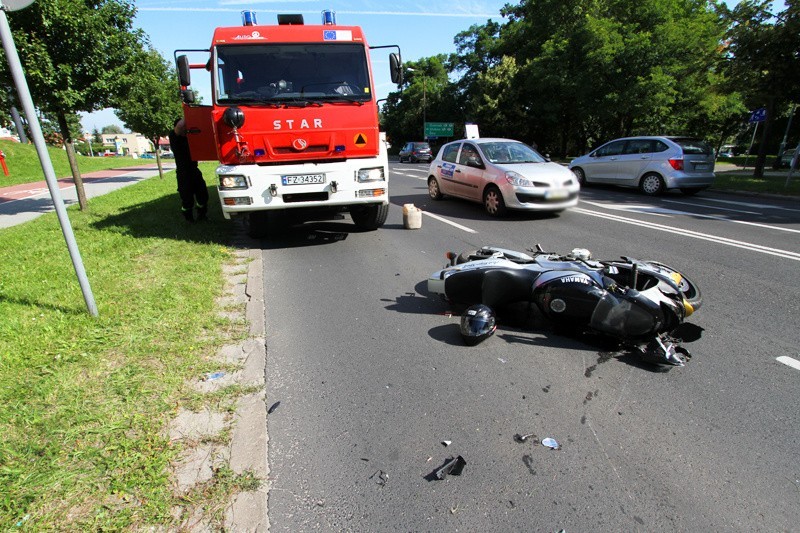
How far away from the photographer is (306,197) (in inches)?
257

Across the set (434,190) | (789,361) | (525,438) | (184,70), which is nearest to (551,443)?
(525,438)

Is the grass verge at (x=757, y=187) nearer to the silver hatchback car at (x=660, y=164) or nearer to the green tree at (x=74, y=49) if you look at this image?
the silver hatchback car at (x=660, y=164)

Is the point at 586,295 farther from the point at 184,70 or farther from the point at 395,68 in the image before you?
the point at 184,70

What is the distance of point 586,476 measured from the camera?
7.41ft

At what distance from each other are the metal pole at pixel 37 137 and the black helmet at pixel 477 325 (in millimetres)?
3166

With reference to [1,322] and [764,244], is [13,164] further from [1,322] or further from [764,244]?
[764,244]

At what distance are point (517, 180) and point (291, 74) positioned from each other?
182 inches

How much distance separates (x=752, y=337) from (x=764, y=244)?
163 inches

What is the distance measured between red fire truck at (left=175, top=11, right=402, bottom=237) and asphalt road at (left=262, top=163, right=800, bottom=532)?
1.88m

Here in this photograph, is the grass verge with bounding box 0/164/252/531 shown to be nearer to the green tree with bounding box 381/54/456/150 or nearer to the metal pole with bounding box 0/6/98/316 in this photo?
the metal pole with bounding box 0/6/98/316

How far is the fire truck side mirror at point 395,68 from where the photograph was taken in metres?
7.04

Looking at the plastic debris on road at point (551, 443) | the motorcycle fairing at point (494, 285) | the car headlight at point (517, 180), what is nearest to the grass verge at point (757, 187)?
the car headlight at point (517, 180)

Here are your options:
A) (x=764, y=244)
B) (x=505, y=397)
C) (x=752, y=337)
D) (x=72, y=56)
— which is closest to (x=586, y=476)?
(x=505, y=397)

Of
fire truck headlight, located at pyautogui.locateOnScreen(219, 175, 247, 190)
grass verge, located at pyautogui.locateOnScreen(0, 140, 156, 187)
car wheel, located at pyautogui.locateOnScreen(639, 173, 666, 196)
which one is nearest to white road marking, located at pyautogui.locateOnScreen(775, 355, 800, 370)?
fire truck headlight, located at pyautogui.locateOnScreen(219, 175, 247, 190)
